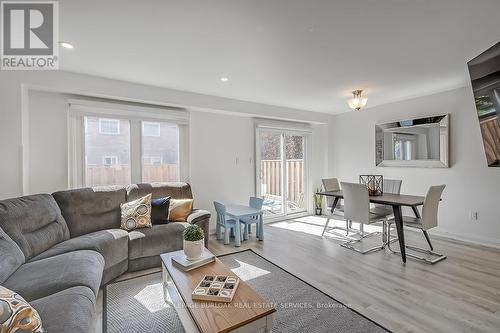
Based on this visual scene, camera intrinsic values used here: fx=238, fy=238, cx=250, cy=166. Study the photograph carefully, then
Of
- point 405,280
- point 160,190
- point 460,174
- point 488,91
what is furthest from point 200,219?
point 460,174

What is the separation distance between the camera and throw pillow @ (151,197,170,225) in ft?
9.90

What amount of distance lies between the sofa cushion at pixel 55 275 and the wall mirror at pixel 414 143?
4.73 meters

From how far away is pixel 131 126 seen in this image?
346cm

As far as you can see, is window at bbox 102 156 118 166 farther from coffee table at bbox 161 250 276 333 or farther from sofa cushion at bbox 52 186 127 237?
coffee table at bbox 161 250 276 333

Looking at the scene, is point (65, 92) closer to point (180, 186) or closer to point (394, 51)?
point (180, 186)

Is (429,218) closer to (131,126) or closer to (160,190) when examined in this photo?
(160,190)

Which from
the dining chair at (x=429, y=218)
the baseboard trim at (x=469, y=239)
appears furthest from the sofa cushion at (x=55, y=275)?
the baseboard trim at (x=469, y=239)

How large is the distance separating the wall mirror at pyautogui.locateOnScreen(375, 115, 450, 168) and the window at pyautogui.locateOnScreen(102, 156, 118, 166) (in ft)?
15.0

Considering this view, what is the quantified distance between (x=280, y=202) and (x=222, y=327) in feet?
13.2

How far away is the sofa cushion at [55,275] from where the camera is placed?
1.54 m

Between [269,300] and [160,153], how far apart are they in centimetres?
263

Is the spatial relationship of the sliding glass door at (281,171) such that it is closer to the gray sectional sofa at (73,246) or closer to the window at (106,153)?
the gray sectional sofa at (73,246)

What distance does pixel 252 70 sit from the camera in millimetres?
2859

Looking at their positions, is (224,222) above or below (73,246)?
below
